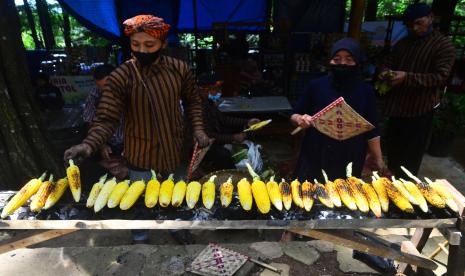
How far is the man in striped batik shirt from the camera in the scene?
375 centimetres

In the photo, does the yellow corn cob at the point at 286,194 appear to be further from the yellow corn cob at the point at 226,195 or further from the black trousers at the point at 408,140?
the black trousers at the point at 408,140

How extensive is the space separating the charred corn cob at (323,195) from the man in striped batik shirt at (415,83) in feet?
7.04

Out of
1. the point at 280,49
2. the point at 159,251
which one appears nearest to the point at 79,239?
the point at 159,251

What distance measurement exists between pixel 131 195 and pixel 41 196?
61cm

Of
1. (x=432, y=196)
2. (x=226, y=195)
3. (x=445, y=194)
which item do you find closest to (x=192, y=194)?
(x=226, y=195)

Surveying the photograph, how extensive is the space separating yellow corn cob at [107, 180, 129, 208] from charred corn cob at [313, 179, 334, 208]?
56.2 inches

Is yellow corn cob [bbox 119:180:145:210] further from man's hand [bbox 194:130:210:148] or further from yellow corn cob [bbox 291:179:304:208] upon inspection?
yellow corn cob [bbox 291:179:304:208]

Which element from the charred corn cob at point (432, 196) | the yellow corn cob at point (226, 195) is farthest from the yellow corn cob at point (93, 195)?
the charred corn cob at point (432, 196)

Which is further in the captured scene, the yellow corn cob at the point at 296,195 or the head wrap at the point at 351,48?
the head wrap at the point at 351,48

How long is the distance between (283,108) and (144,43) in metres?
3.69

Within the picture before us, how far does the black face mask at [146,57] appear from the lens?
265 cm

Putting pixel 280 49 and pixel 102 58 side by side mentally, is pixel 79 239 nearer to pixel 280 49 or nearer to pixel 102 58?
pixel 102 58

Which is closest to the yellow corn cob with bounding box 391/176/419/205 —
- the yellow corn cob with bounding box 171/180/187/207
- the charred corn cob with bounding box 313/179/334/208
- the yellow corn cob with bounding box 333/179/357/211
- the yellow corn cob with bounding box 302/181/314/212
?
the yellow corn cob with bounding box 333/179/357/211

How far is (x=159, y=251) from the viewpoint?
3861 millimetres
